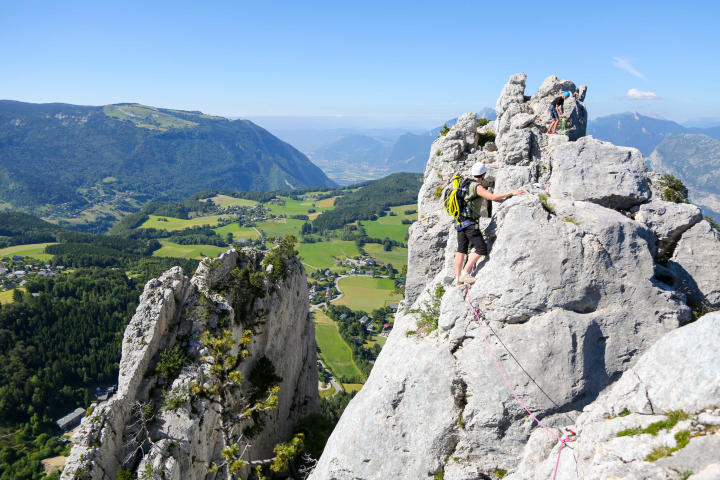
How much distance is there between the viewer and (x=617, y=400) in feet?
37.2

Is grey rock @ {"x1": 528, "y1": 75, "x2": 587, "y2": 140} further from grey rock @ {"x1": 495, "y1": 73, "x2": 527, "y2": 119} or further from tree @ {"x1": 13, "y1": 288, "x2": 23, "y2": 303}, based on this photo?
tree @ {"x1": 13, "y1": 288, "x2": 23, "y2": 303}

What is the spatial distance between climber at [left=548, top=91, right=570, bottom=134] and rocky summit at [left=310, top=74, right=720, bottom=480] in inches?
328

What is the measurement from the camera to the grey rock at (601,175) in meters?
16.9

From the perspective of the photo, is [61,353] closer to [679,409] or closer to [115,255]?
[115,255]

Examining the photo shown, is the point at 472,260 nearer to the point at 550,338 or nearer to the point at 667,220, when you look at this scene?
the point at 550,338

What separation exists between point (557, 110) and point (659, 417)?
72.9 ft

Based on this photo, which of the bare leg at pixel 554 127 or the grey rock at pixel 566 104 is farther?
the grey rock at pixel 566 104

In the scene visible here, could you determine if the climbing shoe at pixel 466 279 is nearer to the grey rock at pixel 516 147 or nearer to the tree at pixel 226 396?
the grey rock at pixel 516 147

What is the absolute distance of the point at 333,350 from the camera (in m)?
122

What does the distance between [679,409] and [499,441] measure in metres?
6.77

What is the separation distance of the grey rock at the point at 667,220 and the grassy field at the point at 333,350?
329 ft

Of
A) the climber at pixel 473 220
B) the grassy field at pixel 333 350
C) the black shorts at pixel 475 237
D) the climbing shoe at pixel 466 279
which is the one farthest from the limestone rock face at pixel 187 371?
the grassy field at pixel 333 350

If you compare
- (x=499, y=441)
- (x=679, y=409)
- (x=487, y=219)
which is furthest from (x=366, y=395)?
(x=679, y=409)

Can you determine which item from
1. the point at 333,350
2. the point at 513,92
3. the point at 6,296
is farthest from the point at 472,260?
the point at 6,296
